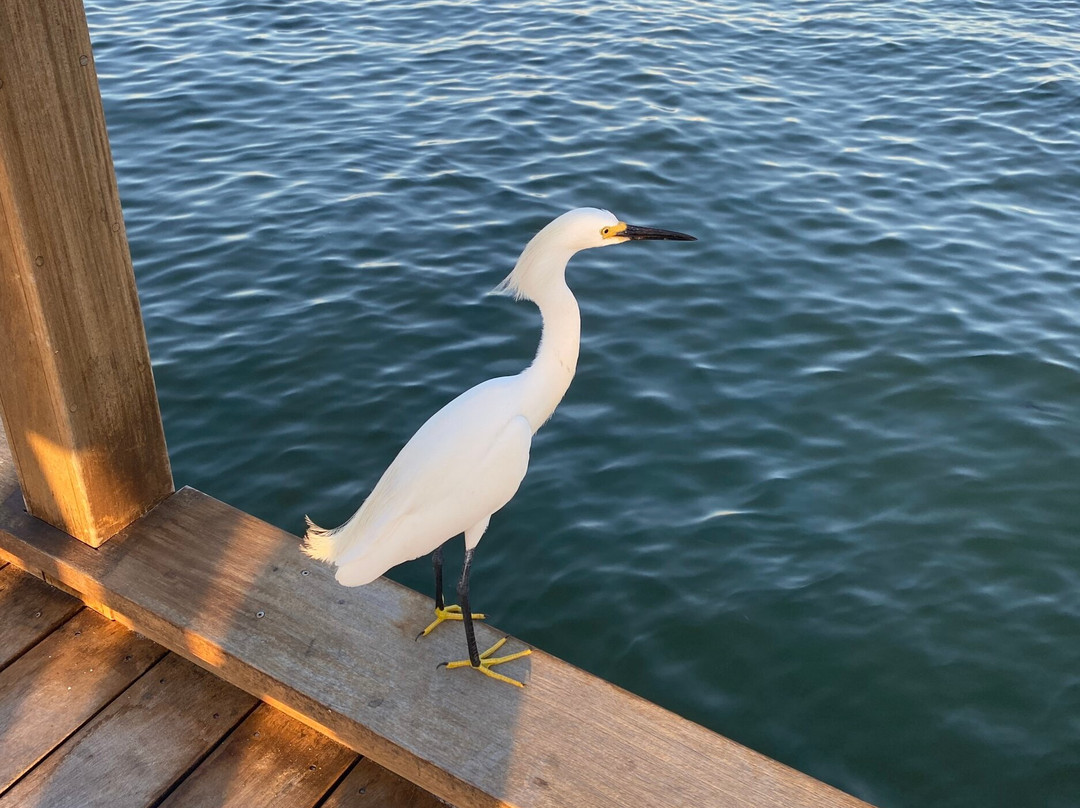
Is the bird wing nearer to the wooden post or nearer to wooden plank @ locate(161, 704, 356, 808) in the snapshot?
wooden plank @ locate(161, 704, 356, 808)

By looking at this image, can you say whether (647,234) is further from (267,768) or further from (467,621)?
(267,768)

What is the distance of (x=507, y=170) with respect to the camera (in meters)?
7.87

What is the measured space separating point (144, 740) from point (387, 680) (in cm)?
72

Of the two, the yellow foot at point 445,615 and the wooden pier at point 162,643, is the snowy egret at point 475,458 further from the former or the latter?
the wooden pier at point 162,643

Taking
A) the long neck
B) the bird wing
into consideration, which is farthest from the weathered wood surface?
the long neck

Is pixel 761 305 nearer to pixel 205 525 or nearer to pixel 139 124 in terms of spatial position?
pixel 205 525

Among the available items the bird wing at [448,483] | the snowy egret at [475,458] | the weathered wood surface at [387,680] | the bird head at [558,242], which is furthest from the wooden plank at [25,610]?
the bird head at [558,242]

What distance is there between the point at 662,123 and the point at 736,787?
6.79 m

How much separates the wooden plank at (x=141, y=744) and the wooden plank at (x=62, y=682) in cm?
4

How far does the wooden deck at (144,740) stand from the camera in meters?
2.82

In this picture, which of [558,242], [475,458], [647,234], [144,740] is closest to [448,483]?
[475,458]

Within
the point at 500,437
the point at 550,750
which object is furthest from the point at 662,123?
the point at 550,750

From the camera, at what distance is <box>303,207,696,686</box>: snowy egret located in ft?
9.75

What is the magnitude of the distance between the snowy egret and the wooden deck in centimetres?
46
